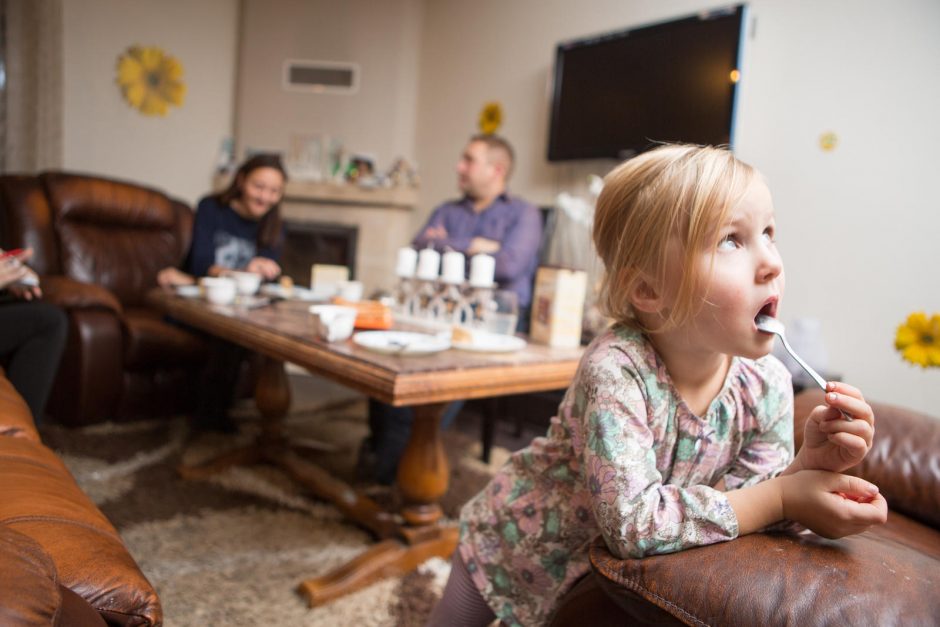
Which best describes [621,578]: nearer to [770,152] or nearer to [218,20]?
[770,152]

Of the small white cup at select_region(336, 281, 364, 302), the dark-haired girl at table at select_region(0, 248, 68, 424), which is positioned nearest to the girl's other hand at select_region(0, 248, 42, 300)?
the dark-haired girl at table at select_region(0, 248, 68, 424)

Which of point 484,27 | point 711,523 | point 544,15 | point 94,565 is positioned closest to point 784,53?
point 544,15

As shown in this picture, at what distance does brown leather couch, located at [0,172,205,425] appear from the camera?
2.46 m

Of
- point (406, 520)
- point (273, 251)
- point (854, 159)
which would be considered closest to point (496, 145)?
point (273, 251)

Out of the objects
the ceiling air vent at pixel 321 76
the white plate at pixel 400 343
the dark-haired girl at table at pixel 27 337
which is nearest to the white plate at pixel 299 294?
the dark-haired girl at table at pixel 27 337

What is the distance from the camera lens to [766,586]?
624 millimetres

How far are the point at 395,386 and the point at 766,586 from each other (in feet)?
2.45

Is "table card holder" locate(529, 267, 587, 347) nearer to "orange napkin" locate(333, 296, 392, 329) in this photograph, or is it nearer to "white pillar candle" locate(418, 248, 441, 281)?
"white pillar candle" locate(418, 248, 441, 281)

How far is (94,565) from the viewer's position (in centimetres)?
73

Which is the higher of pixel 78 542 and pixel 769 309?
pixel 769 309

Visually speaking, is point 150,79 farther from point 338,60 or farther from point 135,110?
point 338,60

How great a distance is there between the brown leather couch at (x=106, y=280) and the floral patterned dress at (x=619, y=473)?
6.72 feet

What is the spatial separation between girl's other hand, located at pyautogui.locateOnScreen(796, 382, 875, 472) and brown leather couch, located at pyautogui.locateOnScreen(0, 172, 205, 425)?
2453mm

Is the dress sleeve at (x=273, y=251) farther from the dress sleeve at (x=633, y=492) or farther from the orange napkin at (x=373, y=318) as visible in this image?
the dress sleeve at (x=633, y=492)
